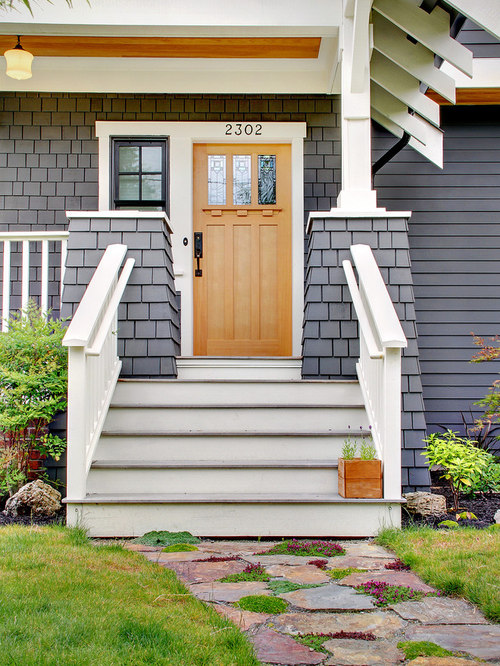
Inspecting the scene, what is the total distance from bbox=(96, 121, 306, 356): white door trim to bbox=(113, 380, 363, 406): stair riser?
5.38 feet

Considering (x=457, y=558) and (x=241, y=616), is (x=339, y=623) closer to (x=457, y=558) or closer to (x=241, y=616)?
(x=241, y=616)

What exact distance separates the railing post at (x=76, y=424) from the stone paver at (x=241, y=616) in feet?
4.23

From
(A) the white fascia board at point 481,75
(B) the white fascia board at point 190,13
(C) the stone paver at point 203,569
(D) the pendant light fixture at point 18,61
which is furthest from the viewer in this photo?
(A) the white fascia board at point 481,75

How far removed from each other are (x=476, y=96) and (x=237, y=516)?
4154mm

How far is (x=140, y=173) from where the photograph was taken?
5863mm

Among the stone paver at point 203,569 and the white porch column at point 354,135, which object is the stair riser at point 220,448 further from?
the white porch column at point 354,135

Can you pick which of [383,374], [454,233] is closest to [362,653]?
[383,374]

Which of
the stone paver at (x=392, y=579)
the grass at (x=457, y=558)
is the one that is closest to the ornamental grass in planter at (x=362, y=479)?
the grass at (x=457, y=558)

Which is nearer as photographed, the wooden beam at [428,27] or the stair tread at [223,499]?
the stair tread at [223,499]

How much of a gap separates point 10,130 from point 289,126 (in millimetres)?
2401

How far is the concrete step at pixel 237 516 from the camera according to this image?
3.30 m

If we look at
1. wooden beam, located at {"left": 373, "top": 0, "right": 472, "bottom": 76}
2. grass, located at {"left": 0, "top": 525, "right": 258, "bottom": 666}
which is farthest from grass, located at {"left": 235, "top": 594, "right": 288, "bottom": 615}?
wooden beam, located at {"left": 373, "top": 0, "right": 472, "bottom": 76}

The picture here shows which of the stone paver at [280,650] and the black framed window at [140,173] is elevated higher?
the black framed window at [140,173]

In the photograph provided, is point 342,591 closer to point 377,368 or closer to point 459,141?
point 377,368
